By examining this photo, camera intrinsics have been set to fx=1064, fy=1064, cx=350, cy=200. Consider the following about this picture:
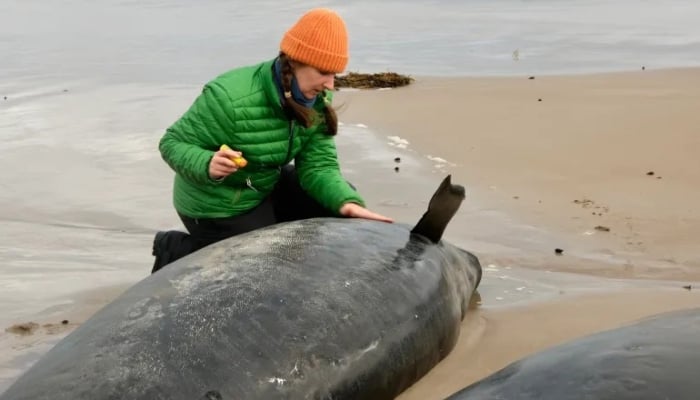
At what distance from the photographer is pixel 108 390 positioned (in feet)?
9.14

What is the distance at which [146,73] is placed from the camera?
1343cm

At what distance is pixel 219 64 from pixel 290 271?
1086cm

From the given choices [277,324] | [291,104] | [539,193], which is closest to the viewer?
[277,324]

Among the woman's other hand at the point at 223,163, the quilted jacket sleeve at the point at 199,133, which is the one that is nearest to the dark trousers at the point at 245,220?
the quilted jacket sleeve at the point at 199,133

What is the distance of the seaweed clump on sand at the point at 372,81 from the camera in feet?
39.1

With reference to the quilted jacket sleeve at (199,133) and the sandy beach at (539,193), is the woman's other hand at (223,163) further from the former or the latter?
the sandy beach at (539,193)

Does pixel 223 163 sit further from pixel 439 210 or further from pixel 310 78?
pixel 439 210

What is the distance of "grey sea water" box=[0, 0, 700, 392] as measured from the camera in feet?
20.5

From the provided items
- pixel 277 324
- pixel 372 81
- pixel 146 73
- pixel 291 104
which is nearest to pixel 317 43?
pixel 291 104

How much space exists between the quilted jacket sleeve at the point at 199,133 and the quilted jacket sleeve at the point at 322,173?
517 millimetres

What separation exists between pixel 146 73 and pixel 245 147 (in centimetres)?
894

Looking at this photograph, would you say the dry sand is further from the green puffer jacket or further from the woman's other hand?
the woman's other hand

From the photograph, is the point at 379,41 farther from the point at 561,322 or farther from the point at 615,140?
the point at 561,322

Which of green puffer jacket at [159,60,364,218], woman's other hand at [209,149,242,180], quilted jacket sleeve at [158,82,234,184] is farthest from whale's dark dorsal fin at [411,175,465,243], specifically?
quilted jacket sleeve at [158,82,234,184]
